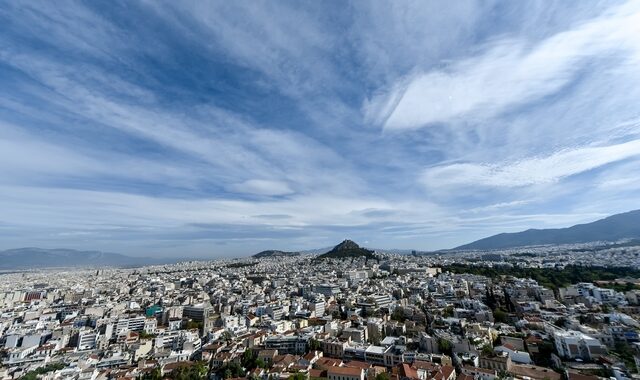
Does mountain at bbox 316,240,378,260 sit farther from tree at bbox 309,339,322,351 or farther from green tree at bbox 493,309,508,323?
tree at bbox 309,339,322,351

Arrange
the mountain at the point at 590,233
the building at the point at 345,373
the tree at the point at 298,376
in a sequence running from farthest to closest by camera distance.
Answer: the mountain at the point at 590,233
the building at the point at 345,373
the tree at the point at 298,376

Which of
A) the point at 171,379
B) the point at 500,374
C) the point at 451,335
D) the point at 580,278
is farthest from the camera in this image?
the point at 580,278

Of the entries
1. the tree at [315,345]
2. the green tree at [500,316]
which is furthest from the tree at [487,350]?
the tree at [315,345]

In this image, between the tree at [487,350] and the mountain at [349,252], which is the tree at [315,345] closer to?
the tree at [487,350]

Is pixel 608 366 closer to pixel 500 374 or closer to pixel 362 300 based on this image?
pixel 500 374

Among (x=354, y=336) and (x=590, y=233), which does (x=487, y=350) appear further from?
(x=590, y=233)

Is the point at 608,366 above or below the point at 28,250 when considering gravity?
below

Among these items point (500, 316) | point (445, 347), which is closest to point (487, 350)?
point (445, 347)

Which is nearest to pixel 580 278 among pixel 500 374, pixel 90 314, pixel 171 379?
pixel 500 374
